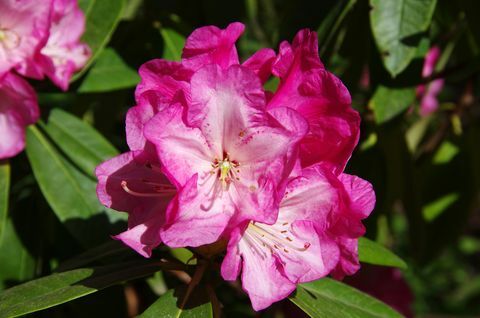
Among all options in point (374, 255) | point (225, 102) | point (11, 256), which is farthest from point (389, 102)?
point (11, 256)

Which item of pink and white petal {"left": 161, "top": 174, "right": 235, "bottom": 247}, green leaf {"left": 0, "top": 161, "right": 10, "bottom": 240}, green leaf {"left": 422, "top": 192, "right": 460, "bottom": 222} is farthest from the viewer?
green leaf {"left": 422, "top": 192, "right": 460, "bottom": 222}

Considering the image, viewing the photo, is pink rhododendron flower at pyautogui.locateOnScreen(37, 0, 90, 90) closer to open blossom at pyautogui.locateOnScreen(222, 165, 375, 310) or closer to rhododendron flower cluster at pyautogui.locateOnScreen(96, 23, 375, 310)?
rhododendron flower cluster at pyautogui.locateOnScreen(96, 23, 375, 310)

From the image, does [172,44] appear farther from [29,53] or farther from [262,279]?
[262,279]

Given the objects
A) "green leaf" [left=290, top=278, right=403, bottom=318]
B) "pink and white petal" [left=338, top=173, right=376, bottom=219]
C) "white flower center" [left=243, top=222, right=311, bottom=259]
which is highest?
"pink and white petal" [left=338, top=173, right=376, bottom=219]

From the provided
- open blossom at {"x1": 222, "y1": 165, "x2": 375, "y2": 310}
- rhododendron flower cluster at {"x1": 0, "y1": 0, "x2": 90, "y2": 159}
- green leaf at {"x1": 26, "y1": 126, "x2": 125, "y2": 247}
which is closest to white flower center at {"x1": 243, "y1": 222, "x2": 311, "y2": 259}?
open blossom at {"x1": 222, "y1": 165, "x2": 375, "y2": 310}

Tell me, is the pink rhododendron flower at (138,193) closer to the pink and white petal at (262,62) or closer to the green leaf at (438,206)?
the pink and white petal at (262,62)

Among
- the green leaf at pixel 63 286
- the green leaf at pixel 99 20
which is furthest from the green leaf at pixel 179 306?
the green leaf at pixel 99 20
